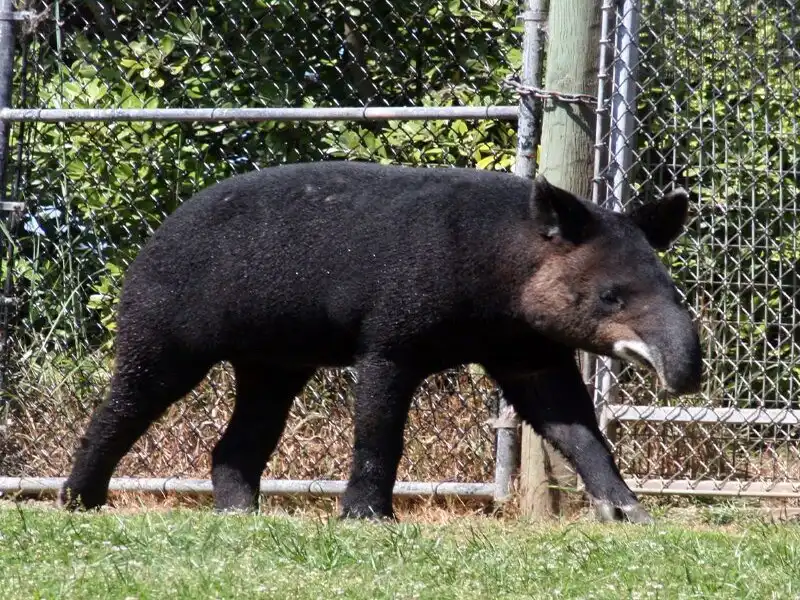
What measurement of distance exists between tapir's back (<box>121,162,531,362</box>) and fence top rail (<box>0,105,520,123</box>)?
686mm

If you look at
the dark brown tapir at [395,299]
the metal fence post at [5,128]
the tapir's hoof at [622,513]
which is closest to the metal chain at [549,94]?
the dark brown tapir at [395,299]

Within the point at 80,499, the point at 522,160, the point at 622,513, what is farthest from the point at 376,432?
the point at 522,160

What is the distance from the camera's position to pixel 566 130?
22.7 feet

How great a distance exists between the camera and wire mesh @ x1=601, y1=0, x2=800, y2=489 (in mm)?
6906

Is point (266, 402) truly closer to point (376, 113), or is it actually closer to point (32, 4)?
point (376, 113)

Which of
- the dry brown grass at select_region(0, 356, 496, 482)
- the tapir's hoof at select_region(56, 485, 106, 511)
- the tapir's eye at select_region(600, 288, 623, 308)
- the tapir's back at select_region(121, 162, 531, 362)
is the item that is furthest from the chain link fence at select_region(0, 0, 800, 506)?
the tapir's hoof at select_region(56, 485, 106, 511)

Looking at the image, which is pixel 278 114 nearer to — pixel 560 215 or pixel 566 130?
pixel 566 130

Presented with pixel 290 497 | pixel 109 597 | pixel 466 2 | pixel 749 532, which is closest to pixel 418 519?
pixel 290 497

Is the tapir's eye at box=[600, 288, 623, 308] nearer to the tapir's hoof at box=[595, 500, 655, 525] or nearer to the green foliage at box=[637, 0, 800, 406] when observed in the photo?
the tapir's hoof at box=[595, 500, 655, 525]

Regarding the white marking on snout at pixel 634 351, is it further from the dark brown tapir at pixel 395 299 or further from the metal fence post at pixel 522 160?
the metal fence post at pixel 522 160

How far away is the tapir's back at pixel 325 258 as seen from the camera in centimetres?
587

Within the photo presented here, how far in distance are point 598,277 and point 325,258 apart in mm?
1147

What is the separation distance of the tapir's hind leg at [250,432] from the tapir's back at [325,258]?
461 mm

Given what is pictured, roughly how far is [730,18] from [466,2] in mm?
1548
